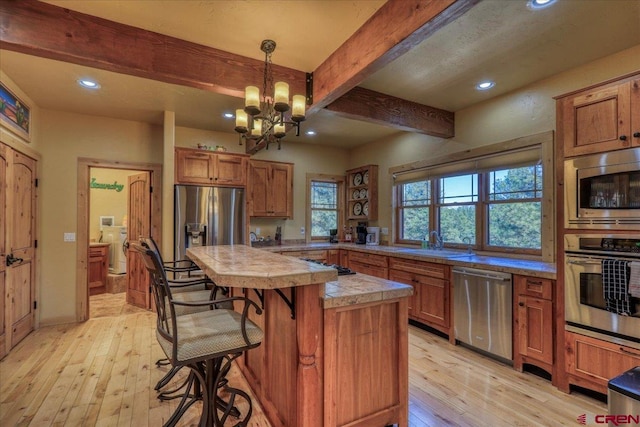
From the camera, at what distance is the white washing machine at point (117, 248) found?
5.90m

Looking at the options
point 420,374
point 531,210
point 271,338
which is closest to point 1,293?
point 271,338

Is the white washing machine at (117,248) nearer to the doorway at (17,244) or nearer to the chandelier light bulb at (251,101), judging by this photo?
the doorway at (17,244)

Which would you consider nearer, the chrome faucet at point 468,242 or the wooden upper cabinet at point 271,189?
the chrome faucet at point 468,242

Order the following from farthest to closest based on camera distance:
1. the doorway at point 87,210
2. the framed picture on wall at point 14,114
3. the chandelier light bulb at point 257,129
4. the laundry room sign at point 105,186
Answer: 1. the laundry room sign at point 105,186
2. the doorway at point 87,210
3. the framed picture on wall at point 14,114
4. the chandelier light bulb at point 257,129

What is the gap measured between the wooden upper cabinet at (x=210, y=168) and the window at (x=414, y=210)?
262cm

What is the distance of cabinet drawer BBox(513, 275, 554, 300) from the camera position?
8.38 feet

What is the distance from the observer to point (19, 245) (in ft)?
11.0

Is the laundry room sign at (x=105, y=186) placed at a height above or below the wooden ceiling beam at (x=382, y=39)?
below

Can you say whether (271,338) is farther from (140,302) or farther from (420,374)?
(140,302)

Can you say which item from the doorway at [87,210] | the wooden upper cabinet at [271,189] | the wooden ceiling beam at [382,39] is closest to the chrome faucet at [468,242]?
the wooden ceiling beam at [382,39]

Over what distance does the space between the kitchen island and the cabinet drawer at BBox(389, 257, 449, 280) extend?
5.55 feet

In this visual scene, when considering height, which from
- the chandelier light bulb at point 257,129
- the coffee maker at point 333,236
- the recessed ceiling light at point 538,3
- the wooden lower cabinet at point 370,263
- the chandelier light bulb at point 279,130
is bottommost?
the wooden lower cabinet at point 370,263

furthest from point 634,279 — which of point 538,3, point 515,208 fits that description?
point 538,3

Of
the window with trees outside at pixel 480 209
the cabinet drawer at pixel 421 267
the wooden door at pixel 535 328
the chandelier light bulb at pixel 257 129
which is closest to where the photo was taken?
the wooden door at pixel 535 328
